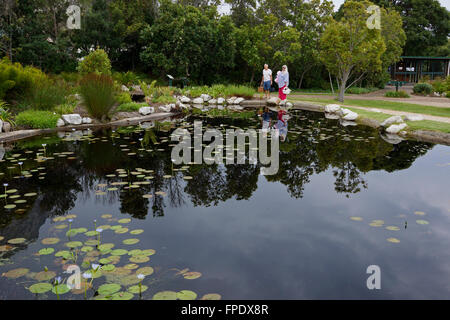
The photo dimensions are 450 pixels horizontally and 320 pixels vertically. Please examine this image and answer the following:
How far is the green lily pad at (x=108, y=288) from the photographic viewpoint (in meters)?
2.77

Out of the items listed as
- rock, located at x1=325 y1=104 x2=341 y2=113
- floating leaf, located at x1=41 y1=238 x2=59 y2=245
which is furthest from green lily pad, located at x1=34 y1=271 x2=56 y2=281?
rock, located at x1=325 y1=104 x2=341 y2=113

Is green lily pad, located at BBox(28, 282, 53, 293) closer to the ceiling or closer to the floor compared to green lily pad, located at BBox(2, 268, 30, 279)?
closer to the floor

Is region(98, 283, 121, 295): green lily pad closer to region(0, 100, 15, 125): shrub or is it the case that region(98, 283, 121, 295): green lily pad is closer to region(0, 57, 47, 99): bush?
region(0, 100, 15, 125): shrub

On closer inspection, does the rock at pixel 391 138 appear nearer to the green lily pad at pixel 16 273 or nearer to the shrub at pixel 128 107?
the shrub at pixel 128 107

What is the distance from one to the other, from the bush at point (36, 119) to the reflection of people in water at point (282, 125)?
5650mm

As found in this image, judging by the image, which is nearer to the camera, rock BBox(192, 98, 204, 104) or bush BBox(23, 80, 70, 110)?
bush BBox(23, 80, 70, 110)

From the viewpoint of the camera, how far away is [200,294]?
279 centimetres

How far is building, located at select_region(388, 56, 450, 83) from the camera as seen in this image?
109ft

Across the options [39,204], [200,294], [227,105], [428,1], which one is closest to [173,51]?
[227,105]

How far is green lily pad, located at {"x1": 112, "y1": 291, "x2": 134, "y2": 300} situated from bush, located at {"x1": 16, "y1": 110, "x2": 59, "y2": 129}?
7.39 meters

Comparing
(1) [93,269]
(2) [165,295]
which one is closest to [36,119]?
(1) [93,269]

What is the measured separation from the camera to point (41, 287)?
9.22ft

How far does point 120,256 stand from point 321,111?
41.4 feet
